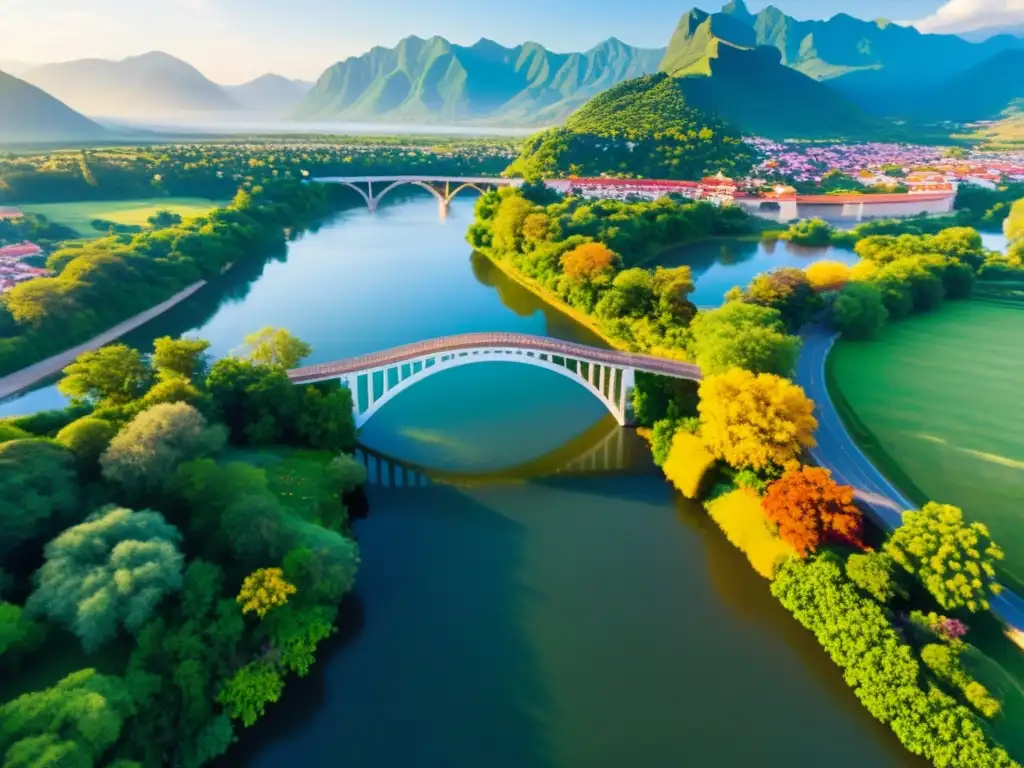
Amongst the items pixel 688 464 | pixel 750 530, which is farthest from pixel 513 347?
pixel 750 530

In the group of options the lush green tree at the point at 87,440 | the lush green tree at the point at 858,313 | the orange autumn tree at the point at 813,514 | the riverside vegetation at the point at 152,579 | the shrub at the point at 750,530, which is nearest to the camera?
the riverside vegetation at the point at 152,579

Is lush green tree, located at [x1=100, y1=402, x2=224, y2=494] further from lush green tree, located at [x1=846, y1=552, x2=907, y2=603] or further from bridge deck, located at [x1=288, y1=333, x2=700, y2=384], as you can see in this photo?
lush green tree, located at [x1=846, y1=552, x2=907, y2=603]

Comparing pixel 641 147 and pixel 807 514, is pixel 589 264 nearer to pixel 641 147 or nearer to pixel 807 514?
pixel 807 514

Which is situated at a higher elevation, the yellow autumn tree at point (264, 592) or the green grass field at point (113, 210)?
A: the green grass field at point (113, 210)

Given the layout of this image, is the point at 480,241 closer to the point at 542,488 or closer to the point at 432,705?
the point at 542,488

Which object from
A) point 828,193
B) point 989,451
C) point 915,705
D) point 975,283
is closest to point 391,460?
point 915,705

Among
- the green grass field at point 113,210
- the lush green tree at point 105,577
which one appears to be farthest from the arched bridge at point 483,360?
the green grass field at point 113,210

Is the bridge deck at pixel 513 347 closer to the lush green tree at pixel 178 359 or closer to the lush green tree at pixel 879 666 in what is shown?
the lush green tree at pixel 178 359
